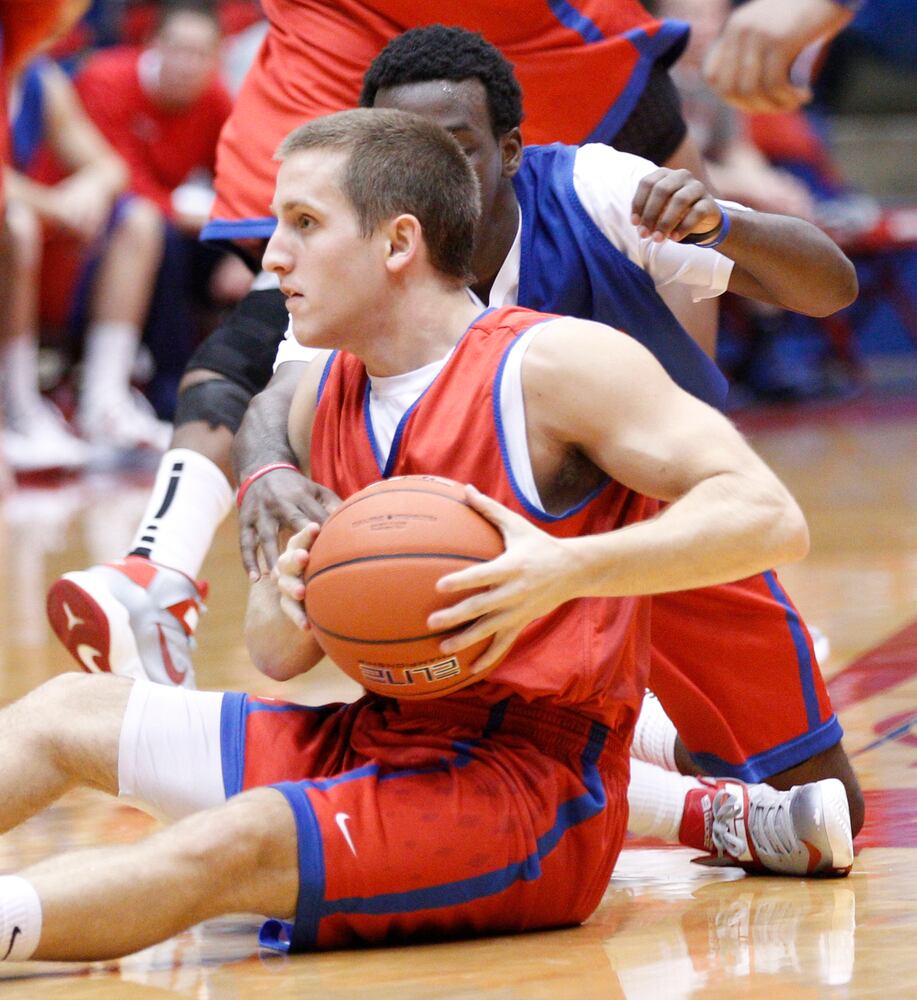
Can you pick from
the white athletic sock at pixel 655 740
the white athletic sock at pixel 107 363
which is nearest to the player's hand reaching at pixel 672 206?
the white athletic sock at pixel 655 740

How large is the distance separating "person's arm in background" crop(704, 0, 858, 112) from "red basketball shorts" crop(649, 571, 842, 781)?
1.41 metres

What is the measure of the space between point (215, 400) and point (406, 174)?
1481mm

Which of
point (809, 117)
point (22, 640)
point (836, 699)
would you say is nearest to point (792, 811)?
point (836, 699)

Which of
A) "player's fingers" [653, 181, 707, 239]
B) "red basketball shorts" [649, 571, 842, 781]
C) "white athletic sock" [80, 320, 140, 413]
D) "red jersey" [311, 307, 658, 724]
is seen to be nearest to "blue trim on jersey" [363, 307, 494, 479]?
"red jersey" [311, 307, 658, 724]

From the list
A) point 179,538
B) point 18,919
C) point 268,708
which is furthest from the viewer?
point 179,538

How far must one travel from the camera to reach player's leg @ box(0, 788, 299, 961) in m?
2.35

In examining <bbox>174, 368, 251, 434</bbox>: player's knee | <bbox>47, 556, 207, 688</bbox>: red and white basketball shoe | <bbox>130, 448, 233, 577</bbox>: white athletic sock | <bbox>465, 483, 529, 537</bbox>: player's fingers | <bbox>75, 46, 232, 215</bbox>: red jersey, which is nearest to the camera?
<bbox>465, 483, 529, 537</bbox>: player's fingers

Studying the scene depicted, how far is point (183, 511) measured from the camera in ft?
13.4

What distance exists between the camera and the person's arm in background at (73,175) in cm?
986

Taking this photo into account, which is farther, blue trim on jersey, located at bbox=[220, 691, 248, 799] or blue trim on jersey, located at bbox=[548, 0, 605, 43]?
blue trim on jersey, located at bbox=[548, 0, 605, 43]

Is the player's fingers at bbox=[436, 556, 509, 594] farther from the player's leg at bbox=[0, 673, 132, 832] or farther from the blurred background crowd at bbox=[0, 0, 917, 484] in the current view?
the blurred background crowd at bbox=[0, 0, 917, 484]

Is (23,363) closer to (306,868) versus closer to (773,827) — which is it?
(773,827)

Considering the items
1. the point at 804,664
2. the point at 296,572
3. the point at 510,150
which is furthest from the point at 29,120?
the point at 296,572

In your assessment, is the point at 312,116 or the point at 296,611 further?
the point at 312,116
